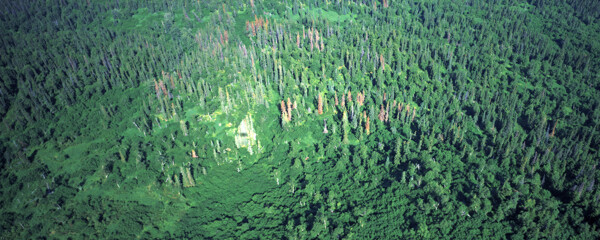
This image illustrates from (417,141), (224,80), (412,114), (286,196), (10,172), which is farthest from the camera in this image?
(224,80)

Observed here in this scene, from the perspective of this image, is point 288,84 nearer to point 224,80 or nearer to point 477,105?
point 224,80

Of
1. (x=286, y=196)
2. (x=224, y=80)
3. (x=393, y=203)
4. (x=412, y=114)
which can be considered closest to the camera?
(x=393, y=203)

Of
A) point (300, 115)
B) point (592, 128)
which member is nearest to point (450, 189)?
point (300, 115)

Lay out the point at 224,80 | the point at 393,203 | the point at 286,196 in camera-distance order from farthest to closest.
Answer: the point at 224,80 → the point at 286,196 → the point at 393,203

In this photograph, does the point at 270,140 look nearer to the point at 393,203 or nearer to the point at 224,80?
the point at 224,80

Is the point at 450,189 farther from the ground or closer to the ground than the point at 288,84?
closer to the ground

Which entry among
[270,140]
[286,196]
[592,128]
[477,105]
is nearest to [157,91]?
[270,140]

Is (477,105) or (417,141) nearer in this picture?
(417,141)

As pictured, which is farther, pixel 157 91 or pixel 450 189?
pixel 157 91

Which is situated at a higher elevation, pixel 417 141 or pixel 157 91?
pixel 157 91
